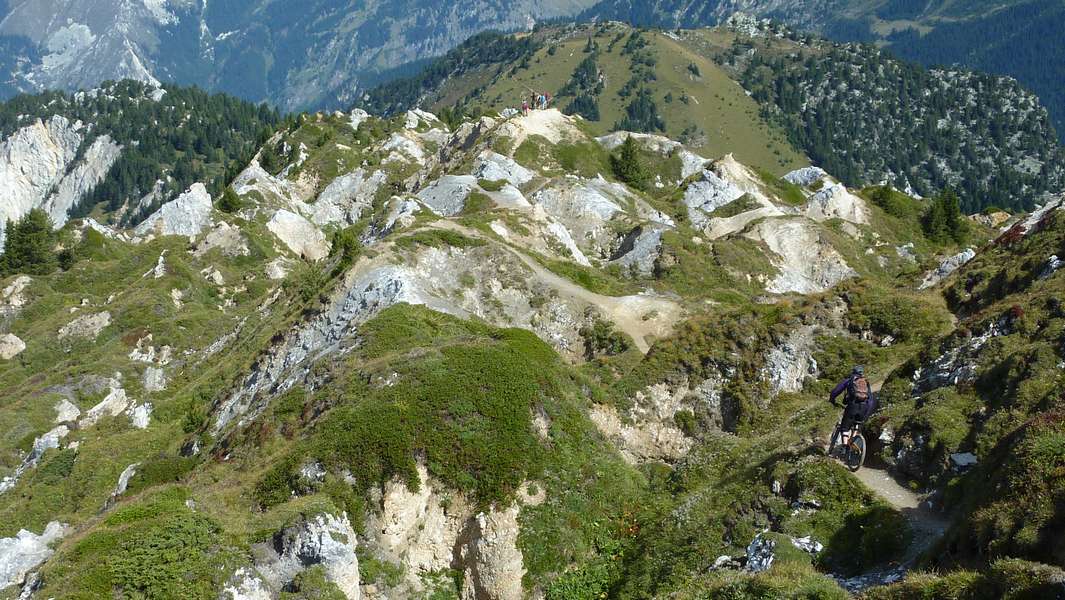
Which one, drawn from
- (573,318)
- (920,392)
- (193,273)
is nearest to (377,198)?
(193,273)

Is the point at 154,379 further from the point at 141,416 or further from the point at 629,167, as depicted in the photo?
the point at 629,167

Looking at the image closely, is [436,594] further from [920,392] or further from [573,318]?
[573,318]

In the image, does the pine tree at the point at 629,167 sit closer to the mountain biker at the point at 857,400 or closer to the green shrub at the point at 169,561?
the mountain biker at the point at 857,400

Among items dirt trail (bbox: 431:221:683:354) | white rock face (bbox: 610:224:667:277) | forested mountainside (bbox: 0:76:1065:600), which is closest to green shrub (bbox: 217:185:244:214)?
forested mountainside (bbox: 0:76:1065:600)

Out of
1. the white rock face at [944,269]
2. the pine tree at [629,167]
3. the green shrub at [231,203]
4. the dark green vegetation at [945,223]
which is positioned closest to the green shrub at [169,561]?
the white rock face at [944,269]

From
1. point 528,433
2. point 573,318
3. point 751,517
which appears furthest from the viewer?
point 573,318

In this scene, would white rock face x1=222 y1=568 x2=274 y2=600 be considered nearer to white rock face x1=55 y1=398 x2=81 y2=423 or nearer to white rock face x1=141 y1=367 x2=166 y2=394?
white rock face x1=55 y1=398 x2=81 y2=423
